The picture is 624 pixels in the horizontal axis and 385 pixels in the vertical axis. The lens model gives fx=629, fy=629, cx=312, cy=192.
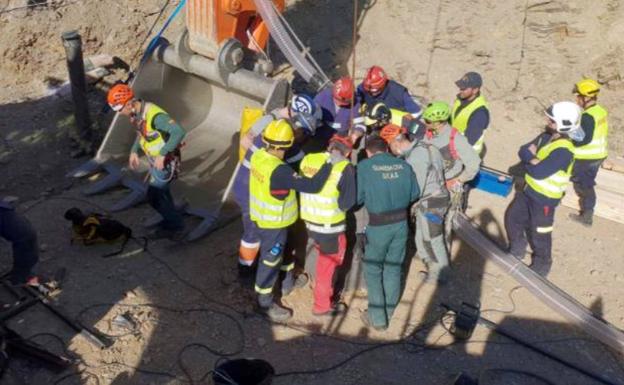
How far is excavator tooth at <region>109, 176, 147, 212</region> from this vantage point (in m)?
7.31

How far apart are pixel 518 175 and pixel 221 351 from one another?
16.6ft

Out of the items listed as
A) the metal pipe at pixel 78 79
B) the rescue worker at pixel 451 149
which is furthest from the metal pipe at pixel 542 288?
the metal pipe at pixel 78 79

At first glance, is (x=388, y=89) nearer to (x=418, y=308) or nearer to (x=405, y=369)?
(x=418, y=308)

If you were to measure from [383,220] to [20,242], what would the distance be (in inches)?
127

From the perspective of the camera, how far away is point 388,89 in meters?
7.14

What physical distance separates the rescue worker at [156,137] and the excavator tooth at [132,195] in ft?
2.85

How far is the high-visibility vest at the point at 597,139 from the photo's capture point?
704 cm

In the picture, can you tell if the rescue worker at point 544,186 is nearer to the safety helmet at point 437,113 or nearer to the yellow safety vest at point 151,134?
the safety helmet at point 437,113

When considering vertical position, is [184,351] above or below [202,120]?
below

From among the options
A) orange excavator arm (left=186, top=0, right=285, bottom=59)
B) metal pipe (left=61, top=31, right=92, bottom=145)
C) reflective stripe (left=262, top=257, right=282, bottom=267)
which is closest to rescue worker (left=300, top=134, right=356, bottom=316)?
→ reflective stripe (left=262, top=257, right=282, bottom=267)

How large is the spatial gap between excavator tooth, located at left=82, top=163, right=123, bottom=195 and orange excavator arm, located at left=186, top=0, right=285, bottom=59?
1779 mm

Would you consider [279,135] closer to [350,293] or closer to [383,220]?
[383,220]

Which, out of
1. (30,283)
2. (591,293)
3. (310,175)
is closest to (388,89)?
(310,175)

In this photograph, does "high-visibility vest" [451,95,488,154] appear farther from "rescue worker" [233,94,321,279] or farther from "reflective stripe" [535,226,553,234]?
"rescue worker" [233,94,321,279]
